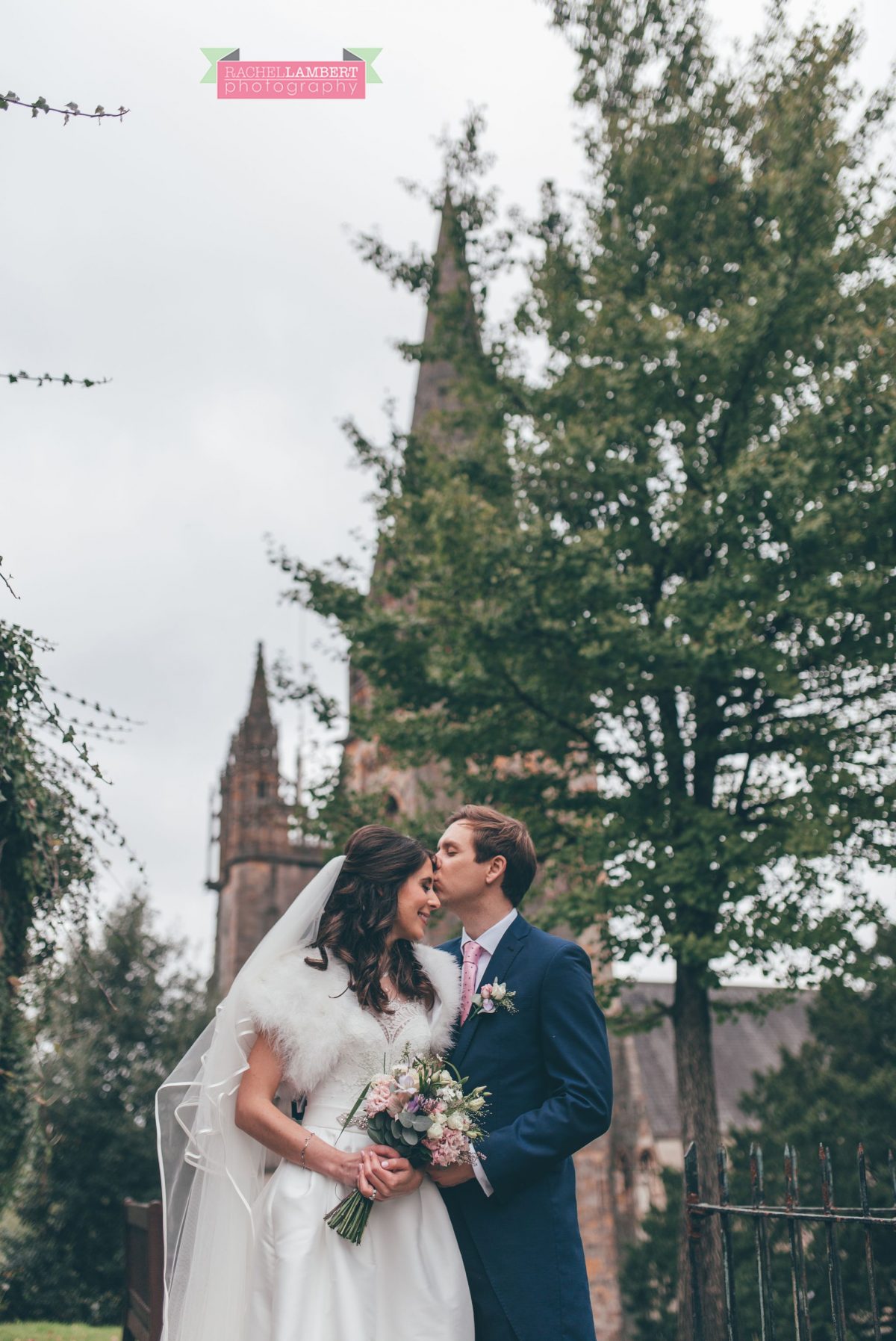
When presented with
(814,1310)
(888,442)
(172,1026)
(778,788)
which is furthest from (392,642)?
(172,1026)

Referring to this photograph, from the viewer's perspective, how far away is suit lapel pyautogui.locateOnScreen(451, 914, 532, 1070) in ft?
11.5

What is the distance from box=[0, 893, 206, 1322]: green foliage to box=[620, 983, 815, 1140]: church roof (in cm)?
1899

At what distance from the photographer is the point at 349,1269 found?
125 inches

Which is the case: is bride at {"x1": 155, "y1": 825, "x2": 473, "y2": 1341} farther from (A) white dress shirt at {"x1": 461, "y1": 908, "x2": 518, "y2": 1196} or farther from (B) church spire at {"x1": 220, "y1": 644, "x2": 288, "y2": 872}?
(B) church spire at {"x1": 220, "y1": 644, "x2": 288, "y2": 872}

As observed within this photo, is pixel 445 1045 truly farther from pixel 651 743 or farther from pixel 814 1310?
pixel 814 1310

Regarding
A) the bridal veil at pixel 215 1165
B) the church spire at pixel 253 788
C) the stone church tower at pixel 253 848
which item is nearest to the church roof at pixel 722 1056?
the stone church tower at pixel 253 848

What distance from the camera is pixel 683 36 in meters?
13.1

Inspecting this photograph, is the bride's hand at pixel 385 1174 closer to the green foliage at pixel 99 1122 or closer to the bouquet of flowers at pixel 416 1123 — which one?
the bouquet of flowers at pixel 416 1123

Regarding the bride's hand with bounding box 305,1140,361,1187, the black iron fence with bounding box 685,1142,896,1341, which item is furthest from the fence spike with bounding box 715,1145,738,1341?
the bride's hand with bounding box 305,1140,361,1187

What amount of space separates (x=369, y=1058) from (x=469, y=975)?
45 cm

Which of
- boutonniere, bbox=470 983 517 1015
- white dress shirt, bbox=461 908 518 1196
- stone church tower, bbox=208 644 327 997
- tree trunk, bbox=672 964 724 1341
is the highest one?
stone church tower, bbox=208 644 327 997

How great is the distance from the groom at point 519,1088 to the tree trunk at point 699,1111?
22.2ft

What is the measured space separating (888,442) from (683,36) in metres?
6.78

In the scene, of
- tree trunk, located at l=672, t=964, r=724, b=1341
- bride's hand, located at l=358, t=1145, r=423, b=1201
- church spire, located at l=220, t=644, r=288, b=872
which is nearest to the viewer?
bride's hand, located at l=358, t=1145, r=423, b=1201
